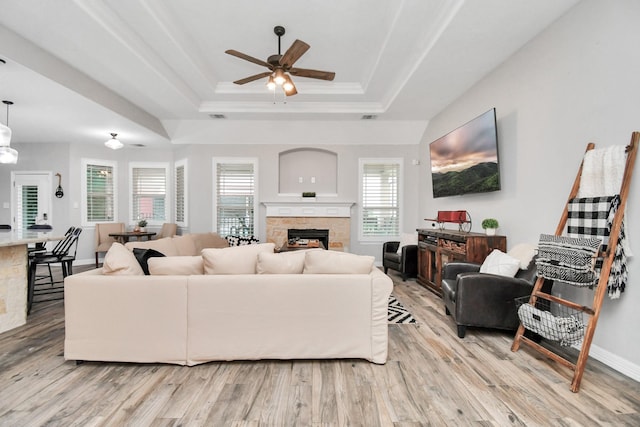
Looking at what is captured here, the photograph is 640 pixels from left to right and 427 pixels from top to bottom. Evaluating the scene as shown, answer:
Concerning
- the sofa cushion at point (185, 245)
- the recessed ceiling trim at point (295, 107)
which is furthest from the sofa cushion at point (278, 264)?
the recessed ceiling trim at point (295, 107)

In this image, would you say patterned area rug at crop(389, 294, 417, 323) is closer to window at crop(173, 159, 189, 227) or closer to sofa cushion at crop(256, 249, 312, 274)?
sofa cushion at crop(256, 249, 312, 274)

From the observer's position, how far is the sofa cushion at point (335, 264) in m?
2.29

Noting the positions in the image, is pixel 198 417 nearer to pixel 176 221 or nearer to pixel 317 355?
pixel 317 355

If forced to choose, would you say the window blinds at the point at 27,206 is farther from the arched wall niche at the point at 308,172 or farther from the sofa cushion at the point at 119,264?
the sofa cushion at the point at 119,264

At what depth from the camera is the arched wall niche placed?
660cm

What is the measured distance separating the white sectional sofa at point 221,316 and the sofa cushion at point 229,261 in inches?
4.0

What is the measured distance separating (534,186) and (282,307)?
2852 millimetres

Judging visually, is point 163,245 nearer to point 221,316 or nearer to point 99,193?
point 221,316

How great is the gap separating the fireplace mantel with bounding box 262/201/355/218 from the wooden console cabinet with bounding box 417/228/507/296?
1925 mm

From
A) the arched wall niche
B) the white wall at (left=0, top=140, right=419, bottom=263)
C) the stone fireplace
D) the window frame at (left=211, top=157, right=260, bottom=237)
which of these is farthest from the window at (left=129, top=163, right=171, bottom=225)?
the arched wall niche

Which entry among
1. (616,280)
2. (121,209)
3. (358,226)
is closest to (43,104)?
(121,209)

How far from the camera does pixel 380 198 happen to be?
6.36m

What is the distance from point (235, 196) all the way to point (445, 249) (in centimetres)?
440

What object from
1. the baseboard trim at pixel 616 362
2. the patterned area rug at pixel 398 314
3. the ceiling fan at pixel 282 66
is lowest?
the patterned area rug at pixel 398 314
